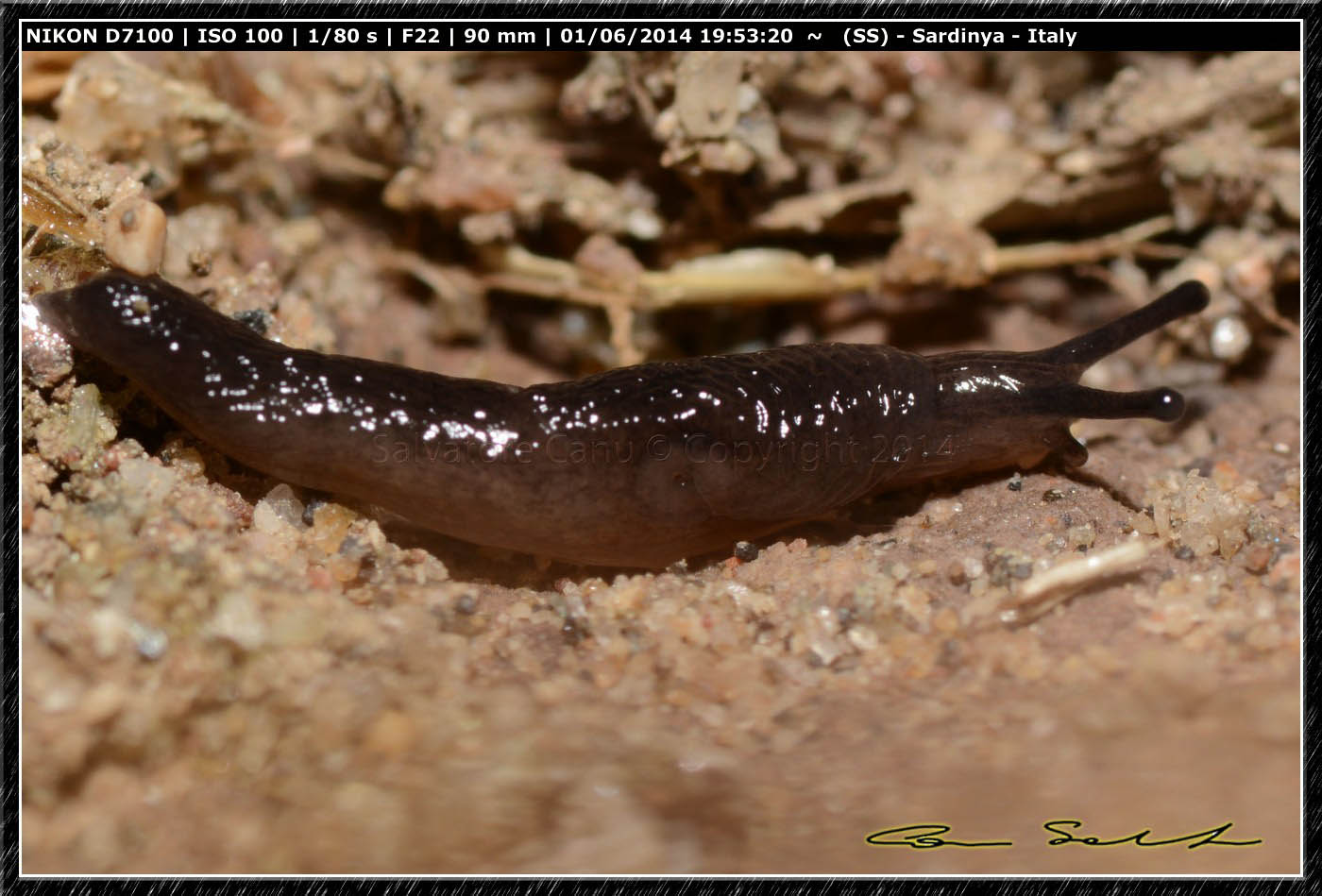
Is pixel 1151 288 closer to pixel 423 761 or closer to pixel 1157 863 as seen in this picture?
pixel 1157 863

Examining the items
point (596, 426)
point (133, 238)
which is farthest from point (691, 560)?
point (133, 238)

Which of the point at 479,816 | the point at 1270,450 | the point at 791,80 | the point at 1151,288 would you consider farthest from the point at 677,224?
the point at 479,816

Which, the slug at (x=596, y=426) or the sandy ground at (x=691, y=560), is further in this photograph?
the slug at (x=596, y=426)
